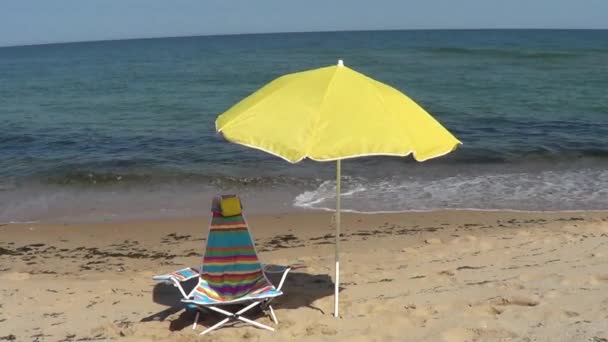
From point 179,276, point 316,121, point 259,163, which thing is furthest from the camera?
point 259,163

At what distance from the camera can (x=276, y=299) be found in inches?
234

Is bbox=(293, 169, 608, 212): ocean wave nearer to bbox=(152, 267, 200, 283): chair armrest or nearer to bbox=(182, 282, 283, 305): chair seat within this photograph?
bbox=(152, 267, 200, 283): chair armrest

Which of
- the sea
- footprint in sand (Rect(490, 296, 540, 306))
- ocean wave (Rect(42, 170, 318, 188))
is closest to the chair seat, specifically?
footprint in sand (Rect(490, 296, 540, 306))

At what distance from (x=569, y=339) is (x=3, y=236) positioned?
771 cm

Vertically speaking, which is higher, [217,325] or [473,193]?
[473,193]

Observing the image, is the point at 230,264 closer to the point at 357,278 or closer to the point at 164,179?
the point at 357,278

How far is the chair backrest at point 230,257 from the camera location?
5675mm

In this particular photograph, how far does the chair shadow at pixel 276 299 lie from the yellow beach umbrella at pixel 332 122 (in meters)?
1.77

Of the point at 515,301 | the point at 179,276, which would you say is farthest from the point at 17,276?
the point at 515,301

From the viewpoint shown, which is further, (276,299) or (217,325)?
(276,299)

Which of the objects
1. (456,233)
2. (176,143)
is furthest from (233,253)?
(176,143)

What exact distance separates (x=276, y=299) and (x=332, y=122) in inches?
88.4

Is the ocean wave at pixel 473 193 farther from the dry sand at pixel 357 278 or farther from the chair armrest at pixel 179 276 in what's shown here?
the chair armrest at pixel 179 276

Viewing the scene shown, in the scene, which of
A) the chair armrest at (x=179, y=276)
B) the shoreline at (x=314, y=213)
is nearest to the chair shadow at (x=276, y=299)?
the chair armrest at (x=179, y=276)
